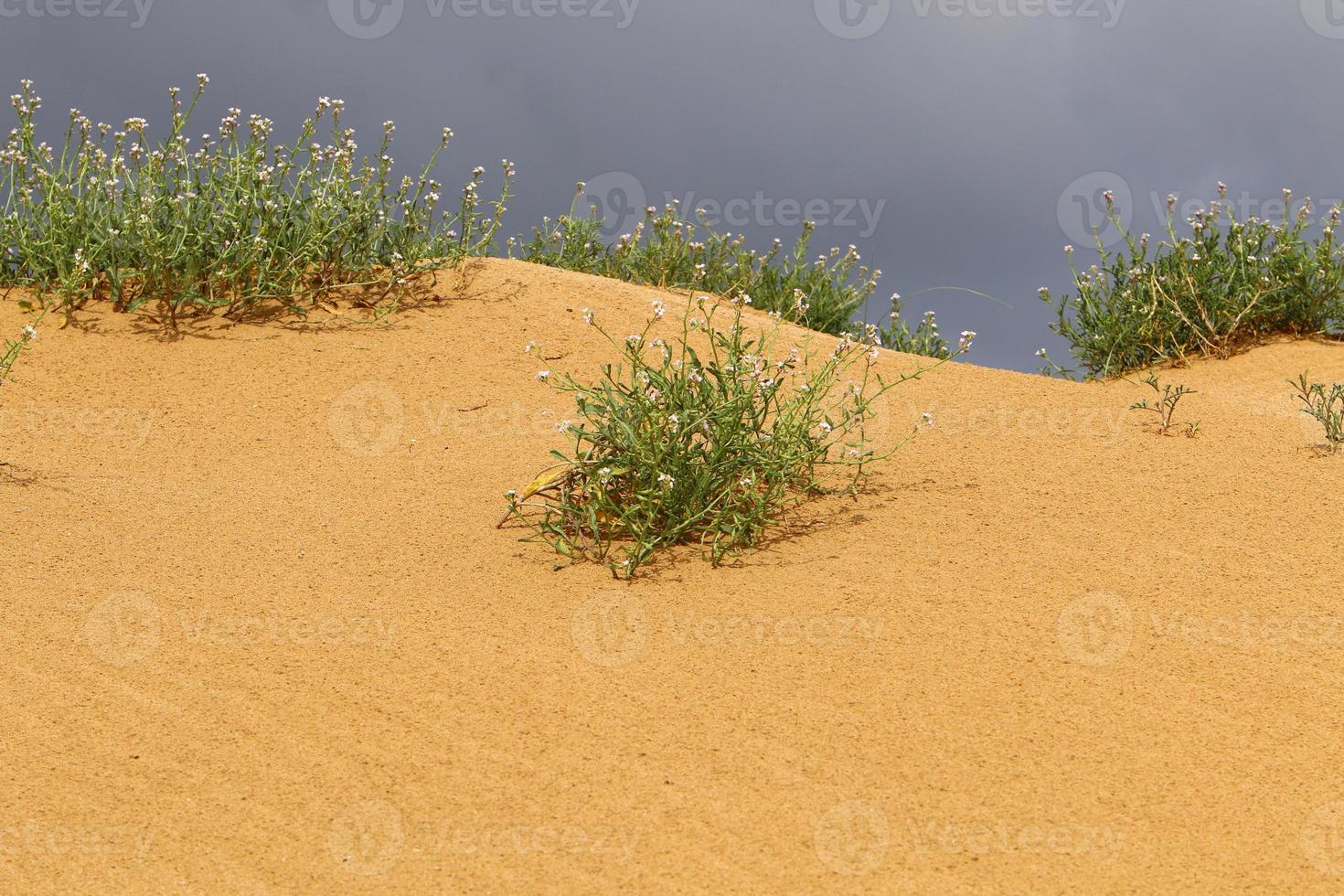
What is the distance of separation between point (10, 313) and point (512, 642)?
5355mm
